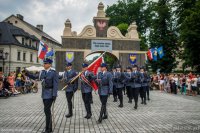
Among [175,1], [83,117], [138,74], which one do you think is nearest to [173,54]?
[175,1]

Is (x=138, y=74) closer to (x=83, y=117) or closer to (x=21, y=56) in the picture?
(x=83, y=117)

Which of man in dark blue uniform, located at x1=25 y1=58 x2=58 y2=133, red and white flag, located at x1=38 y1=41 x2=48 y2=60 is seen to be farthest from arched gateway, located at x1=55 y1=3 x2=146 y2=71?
man in dark blue uniform, located at x1=25 y1=58 x2=58 y2=133

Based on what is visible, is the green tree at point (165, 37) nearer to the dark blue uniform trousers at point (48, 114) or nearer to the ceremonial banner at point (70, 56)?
the ceremonial banner at point (70, 56)

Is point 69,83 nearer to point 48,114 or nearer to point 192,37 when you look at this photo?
point 48,114

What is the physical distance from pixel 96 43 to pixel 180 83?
30.7 ft

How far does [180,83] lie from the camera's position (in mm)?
25609

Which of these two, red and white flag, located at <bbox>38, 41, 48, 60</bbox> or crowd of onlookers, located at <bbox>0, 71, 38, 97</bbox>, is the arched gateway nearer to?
crowd of onlookers, located at <bbox>0, 71, 38, 97</bbox>

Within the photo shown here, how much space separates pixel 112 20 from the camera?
55.0 meters

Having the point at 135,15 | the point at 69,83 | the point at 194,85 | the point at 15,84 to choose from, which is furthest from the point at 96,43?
the point at 135,15

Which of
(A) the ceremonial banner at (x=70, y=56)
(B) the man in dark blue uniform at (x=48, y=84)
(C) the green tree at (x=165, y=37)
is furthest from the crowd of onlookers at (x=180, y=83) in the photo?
(B) the man in dark blue uniform at (x=48, y=84)

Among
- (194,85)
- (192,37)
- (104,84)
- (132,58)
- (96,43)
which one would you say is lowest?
(194,85)

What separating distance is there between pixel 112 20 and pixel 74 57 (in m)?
28.1

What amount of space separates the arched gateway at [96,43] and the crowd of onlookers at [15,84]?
4541 mm

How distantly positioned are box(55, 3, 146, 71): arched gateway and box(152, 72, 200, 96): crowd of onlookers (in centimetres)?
308
